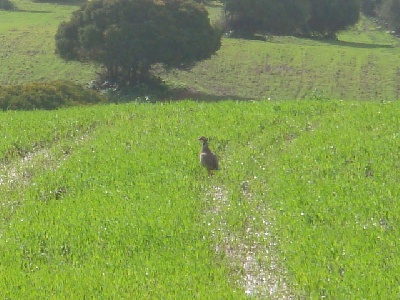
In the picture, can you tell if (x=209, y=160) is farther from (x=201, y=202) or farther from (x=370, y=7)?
(x=370, y=7)

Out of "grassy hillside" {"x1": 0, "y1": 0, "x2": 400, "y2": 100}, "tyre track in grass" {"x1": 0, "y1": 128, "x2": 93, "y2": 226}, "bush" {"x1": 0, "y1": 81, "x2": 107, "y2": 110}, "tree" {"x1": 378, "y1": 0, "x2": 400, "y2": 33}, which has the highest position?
Result: "tyre track in grass" {"x1": 0, "y1": 128, "x2": 93, "y2": 226}

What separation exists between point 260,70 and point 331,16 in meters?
22.4

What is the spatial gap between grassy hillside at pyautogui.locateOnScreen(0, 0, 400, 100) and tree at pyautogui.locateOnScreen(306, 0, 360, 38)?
1136 centimetres

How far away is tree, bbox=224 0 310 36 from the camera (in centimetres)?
6078

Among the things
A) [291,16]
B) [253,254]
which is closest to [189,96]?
[291,16]

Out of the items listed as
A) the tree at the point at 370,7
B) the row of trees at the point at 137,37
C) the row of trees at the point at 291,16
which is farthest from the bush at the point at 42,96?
the tree at the point at 370,7

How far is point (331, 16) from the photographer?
217 feet

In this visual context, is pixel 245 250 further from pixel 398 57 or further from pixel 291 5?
pixel 291 5

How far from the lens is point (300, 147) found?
45.7 feet

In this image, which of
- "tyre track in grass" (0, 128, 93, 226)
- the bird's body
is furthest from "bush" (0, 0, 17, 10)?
the bird's body

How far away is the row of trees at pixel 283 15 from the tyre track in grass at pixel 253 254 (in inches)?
2019

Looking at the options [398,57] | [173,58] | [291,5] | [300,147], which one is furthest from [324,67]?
[300,147]

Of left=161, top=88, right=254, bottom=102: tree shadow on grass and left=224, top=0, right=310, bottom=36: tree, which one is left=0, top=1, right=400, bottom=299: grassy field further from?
left=224, top=0, right=310, bottom=36: tree

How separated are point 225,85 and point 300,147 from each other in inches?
1192
